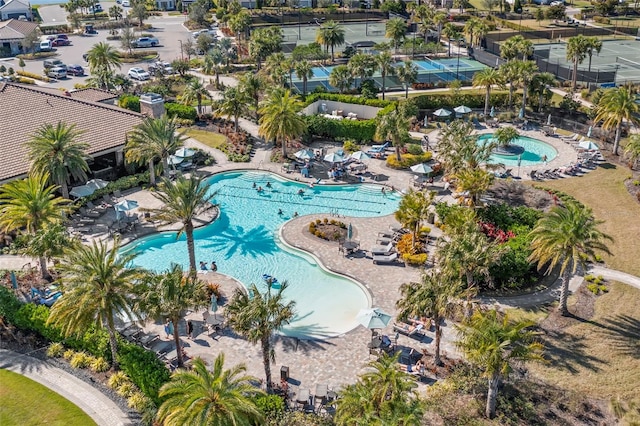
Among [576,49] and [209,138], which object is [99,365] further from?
[576,49]

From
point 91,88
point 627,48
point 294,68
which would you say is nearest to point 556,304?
point 294,68

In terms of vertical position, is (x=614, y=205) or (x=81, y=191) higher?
(x=81, y=191)

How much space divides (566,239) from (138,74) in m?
68.1

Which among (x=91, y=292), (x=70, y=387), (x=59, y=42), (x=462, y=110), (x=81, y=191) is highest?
(x=59, y=42)

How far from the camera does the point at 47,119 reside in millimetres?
53812

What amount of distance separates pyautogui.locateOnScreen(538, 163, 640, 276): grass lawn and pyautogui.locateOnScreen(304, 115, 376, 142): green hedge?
1745 cm

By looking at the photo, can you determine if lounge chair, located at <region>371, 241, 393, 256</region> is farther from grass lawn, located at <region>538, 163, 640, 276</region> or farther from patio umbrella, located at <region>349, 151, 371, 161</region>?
patio umbrella, located at <region>349, 151, 371, 161</region>

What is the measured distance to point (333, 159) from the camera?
5362 cm

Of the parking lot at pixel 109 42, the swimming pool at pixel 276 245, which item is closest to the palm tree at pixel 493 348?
the swimming pool at pixel 276 245

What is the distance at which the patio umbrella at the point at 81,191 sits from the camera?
46987mm

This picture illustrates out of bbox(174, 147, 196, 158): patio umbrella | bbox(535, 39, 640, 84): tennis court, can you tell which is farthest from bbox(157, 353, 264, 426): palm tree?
bbox(535, 39, 640, 84): tennis court

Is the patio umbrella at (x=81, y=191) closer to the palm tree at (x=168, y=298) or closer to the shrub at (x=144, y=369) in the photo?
the shrub at (x=144, y=369)

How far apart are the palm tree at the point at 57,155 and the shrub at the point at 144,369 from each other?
19790mm

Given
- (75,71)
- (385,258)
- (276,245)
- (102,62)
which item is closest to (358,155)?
(276,245)
